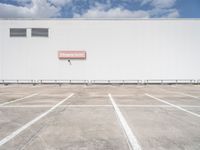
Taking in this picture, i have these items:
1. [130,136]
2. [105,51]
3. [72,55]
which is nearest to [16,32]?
[72,55]

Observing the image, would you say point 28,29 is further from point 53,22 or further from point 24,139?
point 24,139

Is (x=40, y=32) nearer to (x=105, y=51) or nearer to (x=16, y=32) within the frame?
(x=16, y=32)

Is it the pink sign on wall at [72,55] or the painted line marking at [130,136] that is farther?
the pink sign on wall at [72,55]

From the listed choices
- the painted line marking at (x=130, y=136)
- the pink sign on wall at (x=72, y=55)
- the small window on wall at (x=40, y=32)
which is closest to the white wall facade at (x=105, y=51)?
the small window on wall at (x=40, y=32)

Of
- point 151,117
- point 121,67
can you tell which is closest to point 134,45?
point 121,67

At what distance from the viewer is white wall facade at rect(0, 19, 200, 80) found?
28531mm

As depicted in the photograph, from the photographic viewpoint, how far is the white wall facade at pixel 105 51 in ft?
93.6

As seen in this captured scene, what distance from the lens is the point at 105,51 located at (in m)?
28.7

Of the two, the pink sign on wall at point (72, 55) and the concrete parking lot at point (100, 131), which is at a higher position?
the pink sign on wall at point (72, 55)

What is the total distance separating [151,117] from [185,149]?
307 centimetres

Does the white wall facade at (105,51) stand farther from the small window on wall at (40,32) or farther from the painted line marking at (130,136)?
the painted line marking at (130,136)

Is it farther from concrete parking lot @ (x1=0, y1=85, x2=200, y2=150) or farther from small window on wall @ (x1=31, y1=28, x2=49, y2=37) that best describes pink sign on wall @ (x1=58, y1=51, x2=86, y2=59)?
concrete parking lot @ (x1=0, y1=85, x2=200, y2=150)

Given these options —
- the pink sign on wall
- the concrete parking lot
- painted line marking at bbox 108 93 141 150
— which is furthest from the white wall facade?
painted line marking at bbox 108 93 141 150

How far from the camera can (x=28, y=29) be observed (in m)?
29.2
